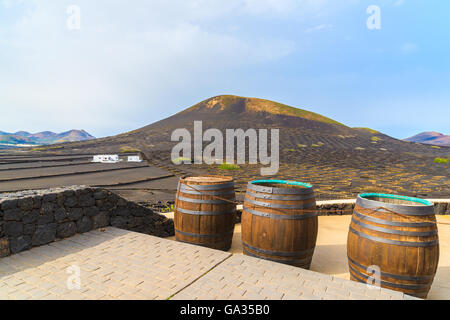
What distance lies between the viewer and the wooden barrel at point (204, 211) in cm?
426

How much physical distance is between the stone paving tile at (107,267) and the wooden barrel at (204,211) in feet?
1.18

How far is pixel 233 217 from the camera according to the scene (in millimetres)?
Answer: 4562

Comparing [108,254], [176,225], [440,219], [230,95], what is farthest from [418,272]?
[230,95]

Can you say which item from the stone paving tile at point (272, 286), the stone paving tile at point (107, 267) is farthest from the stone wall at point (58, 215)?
the stone paving tile at point (272, 286)

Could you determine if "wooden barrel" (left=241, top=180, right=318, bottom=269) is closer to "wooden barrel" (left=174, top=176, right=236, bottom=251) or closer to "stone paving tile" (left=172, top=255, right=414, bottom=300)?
"stone paving tile" (left=172, top=255, right=414, bottom=300)

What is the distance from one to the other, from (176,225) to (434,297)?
4021 millimetres

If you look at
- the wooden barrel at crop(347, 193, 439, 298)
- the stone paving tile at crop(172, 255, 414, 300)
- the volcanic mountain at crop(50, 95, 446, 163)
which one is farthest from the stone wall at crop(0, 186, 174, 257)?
the volcanic mountain at crop(50, 95, 446, 163)

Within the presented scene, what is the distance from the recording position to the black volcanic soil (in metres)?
21.7

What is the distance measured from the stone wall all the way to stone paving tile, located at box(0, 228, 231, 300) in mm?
169

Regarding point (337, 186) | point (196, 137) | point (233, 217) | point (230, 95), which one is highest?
point (230, 95)

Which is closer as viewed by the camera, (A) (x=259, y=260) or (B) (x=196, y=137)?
(A) (x=259, y=260)

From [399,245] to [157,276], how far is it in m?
2.90
